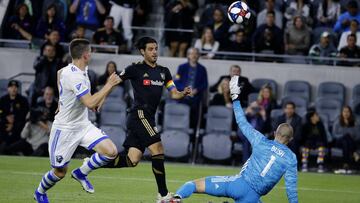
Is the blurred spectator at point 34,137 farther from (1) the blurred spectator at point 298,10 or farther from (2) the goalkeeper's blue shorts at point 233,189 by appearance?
(2) the goalkeeper's blue shorts at point 233,189

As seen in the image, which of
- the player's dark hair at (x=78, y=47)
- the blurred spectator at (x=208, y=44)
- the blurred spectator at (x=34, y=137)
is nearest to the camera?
the player's dark hair at (x=78, y=47)

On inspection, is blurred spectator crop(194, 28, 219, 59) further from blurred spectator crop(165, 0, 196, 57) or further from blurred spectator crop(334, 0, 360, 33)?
blurred spectator crop(334, 0, 360, 33)

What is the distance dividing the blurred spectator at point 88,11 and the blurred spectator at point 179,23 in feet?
6.26

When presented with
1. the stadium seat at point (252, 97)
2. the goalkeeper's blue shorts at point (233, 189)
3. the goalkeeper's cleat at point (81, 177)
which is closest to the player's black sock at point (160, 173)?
the goalkeeper's cleat at point (81, 177)

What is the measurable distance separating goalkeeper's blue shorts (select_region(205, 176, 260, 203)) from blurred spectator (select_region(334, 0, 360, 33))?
1398cm

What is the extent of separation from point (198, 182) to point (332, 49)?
13.7 m

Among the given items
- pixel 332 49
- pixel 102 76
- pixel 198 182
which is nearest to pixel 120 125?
pixel 102 76

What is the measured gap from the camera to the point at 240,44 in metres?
25.2

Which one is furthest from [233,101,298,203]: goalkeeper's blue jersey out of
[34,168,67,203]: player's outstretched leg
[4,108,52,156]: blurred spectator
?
[4,108,52,156]: blurred spectator

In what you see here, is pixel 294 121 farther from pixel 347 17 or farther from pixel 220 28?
pixel 347 17

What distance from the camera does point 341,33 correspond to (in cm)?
2530

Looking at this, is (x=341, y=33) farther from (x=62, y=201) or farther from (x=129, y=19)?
(x=62, y=201)

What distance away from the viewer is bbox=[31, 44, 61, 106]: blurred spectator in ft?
79.2

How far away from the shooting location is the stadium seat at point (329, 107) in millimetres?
23953
